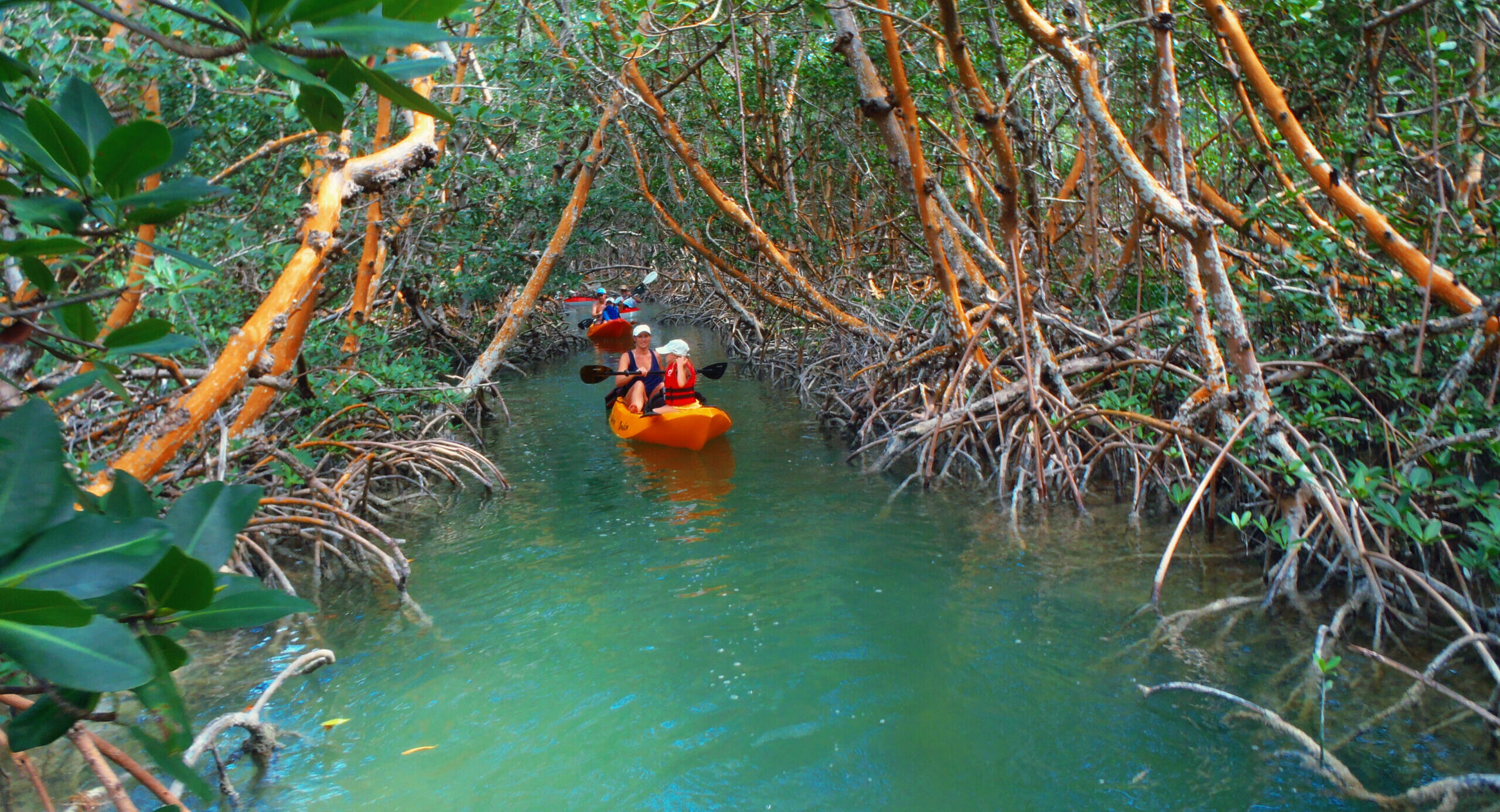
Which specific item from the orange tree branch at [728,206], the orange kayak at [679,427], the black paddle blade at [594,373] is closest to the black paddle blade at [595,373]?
the black paddle blade at [594,373]

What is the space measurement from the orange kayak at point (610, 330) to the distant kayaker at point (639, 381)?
311 inches

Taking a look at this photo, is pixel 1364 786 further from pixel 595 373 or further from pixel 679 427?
pixel 595 373

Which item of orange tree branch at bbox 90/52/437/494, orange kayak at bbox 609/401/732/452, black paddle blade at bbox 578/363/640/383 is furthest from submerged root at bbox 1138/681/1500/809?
black paddle blade at bbox 578/363/640/383

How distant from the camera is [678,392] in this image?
30.6ft

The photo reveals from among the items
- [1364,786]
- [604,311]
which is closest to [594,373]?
[604,311]

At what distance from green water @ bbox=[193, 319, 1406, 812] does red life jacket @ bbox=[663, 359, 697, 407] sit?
259 cm

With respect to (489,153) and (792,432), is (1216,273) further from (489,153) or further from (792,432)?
(489,153)

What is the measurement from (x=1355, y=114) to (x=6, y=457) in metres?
7.73

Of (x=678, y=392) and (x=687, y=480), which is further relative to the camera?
(x=678, y=392)

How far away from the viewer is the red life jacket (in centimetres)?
930

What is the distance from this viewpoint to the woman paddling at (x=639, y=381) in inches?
382

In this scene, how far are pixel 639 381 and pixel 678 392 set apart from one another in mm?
675

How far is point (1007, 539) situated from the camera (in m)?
5.78

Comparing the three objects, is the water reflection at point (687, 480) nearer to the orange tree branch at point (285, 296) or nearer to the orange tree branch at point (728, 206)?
the orange tree branch at point (728, 206)
